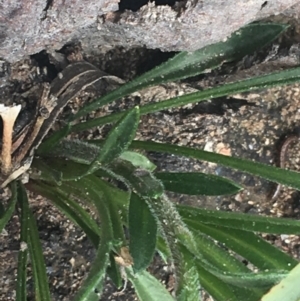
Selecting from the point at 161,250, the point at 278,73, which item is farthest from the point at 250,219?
the point at 278,73

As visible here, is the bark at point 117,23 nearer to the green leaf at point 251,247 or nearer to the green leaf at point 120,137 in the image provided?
the green leaf at point 120,137


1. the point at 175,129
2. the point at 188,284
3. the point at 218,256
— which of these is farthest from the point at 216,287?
the point at 175,129

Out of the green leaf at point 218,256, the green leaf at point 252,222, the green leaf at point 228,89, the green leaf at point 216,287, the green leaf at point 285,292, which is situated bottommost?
the green leaf at point 285,292

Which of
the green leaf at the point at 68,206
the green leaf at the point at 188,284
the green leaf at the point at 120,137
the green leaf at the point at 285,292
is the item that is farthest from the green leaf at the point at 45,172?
the green leaf at the point at 285,292

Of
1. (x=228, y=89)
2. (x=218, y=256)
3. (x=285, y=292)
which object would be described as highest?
(x=228, y=89)

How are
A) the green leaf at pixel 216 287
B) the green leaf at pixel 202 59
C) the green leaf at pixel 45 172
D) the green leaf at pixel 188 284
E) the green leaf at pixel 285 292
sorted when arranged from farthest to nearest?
the green leaf at pixel 202 59 → the green leaf at pixel 45 172 → the green leaf at pixel 216 287 → the green leaf at pixel 188 284 → the green leaf at pixel 285 292

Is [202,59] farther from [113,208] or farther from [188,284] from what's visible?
[188,284]
